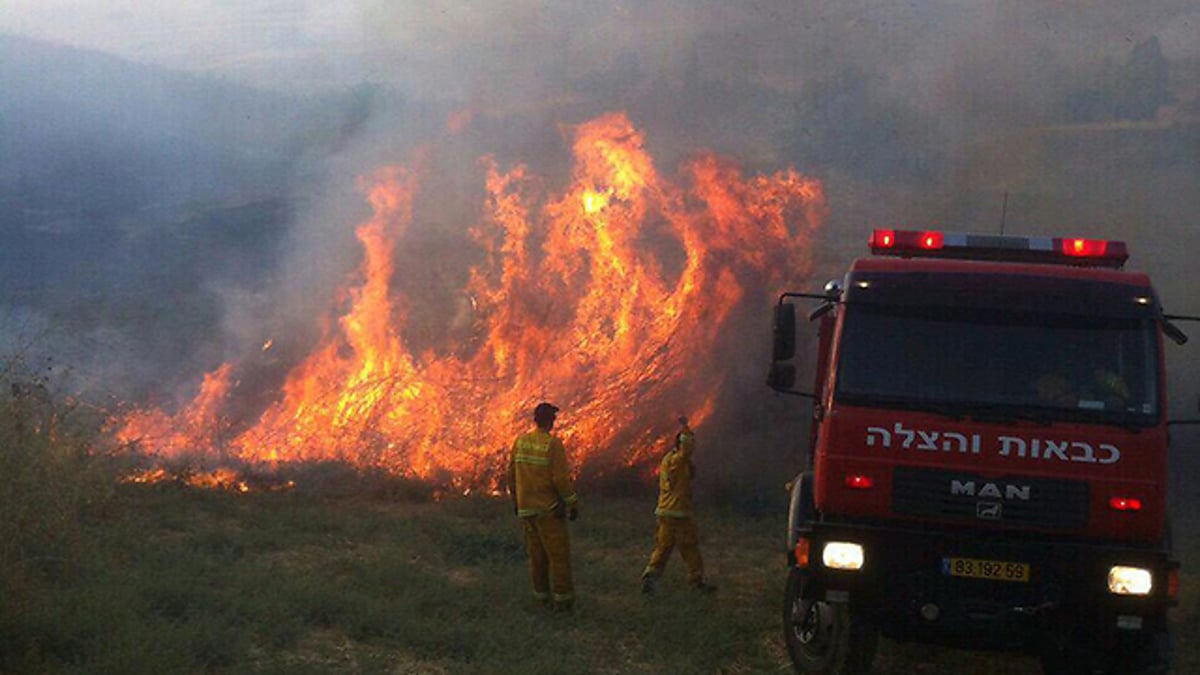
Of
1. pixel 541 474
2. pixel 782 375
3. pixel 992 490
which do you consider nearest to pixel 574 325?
pixel 541 474

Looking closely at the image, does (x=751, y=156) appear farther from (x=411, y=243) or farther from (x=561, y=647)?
(x=561, y=647)

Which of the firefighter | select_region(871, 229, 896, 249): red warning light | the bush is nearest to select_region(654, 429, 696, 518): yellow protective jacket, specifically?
the firefighter

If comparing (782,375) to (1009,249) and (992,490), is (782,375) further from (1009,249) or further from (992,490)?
(1009,249)

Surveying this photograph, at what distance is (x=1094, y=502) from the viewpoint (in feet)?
22.2

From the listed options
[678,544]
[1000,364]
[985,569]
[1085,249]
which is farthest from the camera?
[678,544]

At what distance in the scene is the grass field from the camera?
782cm

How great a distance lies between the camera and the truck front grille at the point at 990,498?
6.80m

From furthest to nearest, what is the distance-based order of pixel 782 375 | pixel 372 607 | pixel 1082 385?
pixel 372 607 < pixel 782 375 < pixel 1082 385

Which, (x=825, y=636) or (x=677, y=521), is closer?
(x=825, y=636)

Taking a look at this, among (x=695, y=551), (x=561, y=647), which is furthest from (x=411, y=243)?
(x=561, y=647)

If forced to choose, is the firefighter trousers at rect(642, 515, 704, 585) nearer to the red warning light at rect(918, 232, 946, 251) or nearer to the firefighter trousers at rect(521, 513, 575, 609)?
the firefighter trousers at rect(521, 513, 575, 609)

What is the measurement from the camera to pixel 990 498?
6.88 metres

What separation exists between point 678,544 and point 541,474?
2082 mm

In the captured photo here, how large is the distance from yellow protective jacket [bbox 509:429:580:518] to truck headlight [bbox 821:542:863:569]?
10.5 feet
